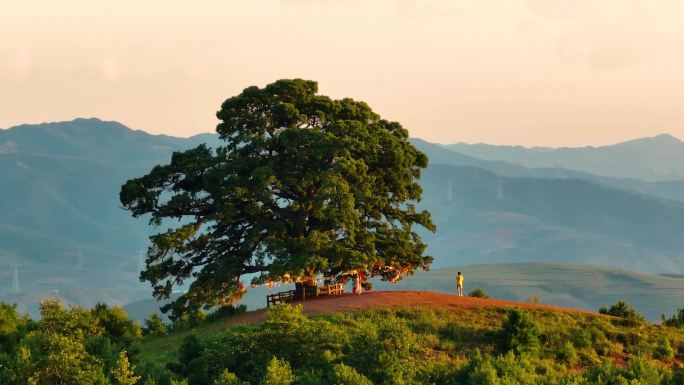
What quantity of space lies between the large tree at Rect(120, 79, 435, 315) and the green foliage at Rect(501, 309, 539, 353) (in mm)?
12904

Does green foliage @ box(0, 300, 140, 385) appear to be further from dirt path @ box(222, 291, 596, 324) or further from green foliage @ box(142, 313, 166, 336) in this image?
green foliage @ box(142, 313, 166, 336)

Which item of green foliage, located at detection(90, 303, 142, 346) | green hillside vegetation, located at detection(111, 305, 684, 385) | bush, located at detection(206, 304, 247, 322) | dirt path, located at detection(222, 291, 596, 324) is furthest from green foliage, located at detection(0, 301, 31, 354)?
dirt path, located at detection(222, 291, 596, 324)

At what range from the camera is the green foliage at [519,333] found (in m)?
52.8

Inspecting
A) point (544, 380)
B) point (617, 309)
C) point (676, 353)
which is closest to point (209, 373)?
point (544, 380)

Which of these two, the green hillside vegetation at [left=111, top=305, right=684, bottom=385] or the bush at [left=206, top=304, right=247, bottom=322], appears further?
the bush at [left=206, top=304, right=247, bottom=322]

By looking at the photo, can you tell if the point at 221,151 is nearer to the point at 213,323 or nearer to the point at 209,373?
the point at 213,323

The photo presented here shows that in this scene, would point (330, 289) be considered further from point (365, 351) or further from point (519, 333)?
point (365, 351)

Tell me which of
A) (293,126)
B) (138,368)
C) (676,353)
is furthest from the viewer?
(293,126)

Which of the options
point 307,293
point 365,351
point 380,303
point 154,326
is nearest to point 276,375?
point 365,351

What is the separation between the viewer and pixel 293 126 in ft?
227

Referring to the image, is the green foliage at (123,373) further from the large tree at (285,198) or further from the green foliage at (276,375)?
the large tree at (285,198)

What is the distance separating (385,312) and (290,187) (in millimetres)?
12880

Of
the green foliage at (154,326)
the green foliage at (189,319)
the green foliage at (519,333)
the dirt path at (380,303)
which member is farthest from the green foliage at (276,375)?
the green foliage at (154,326)

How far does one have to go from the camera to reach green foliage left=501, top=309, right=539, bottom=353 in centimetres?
5284
